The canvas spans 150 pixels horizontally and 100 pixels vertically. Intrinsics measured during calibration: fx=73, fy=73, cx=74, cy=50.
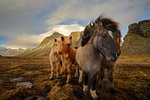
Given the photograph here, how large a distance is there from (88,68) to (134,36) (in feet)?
458

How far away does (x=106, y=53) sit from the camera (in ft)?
7.66

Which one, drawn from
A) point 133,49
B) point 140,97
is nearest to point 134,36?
point 133,49

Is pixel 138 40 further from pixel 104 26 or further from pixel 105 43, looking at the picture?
pixel 105 43

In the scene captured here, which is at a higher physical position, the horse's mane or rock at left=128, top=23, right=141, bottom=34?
rock at left=128, top=23, right=141, bottom=34

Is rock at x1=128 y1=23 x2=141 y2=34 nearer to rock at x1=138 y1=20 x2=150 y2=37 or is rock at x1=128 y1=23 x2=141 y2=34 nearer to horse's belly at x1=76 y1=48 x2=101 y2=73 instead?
rock at x1=138 y1=20 x2=150 y2=37

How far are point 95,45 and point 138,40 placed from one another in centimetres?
13299

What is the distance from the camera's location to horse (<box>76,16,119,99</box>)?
2402 millimetres

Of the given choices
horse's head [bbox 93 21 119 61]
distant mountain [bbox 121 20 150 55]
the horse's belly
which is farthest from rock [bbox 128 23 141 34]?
the horse's belly

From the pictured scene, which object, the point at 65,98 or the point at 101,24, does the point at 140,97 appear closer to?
the point at 65,98

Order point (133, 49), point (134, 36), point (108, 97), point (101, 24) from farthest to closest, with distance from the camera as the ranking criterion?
point (134, 36) < point (133, 49) < point (108, 97) < point (101, 24)

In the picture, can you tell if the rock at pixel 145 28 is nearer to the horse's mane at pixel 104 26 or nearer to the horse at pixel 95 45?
the horse's mane at pixel 104 26

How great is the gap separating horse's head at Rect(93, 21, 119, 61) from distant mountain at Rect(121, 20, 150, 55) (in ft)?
353

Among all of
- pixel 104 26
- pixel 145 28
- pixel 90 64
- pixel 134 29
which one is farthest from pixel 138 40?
pixel 90 64

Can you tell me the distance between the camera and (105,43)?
2377 mm
